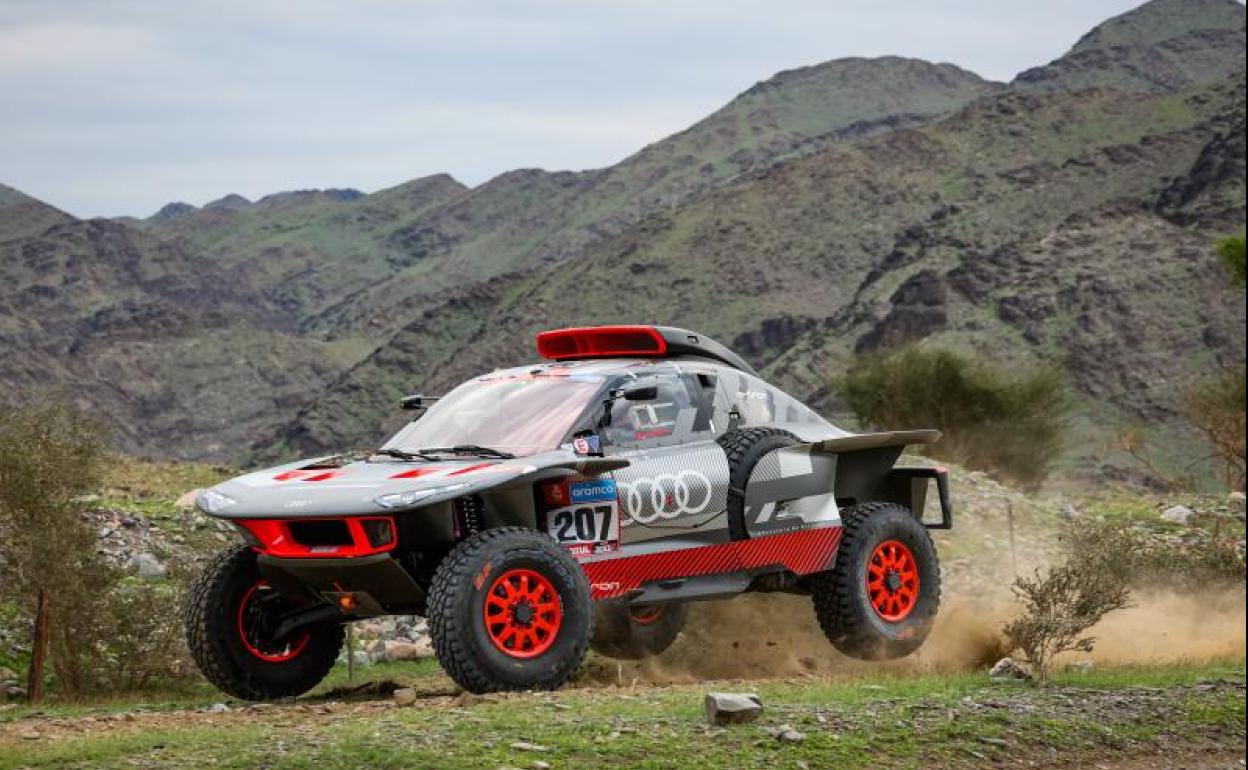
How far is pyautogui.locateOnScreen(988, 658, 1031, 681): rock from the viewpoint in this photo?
37.9 ft

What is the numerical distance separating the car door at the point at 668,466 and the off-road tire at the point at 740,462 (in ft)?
0.21

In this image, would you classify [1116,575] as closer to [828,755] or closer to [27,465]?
[828,755]

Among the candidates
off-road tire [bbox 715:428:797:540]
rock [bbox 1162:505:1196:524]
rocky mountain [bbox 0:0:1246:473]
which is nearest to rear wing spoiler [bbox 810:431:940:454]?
off-road tire [bbox 715:428:797:540]

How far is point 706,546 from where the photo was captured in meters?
11.3

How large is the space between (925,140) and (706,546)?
129 m

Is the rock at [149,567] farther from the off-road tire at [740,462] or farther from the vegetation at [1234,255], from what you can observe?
the vegetation at [1234,255]

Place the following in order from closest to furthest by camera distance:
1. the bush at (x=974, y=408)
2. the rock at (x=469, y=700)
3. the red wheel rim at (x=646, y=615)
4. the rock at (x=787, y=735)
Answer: the rock at (x=787, y=735)
the rock at (x=469, y=700)
the red wheel rim at (x=646, y=615)
the bush at (x=974, y=408)

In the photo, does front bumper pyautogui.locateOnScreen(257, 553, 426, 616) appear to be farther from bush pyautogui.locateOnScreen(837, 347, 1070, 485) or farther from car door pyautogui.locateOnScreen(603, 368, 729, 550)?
bush pyautogui.locateOnScreen(837, 347, 1070, 485)

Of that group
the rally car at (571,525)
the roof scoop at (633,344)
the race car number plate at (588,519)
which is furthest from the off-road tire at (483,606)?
the roof scoop at (633,344)

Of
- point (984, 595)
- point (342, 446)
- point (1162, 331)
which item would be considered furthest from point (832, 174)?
point (984, 595)

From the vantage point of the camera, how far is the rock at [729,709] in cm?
896

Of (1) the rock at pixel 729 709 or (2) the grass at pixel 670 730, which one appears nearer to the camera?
(2) the grass at pixel 670 730

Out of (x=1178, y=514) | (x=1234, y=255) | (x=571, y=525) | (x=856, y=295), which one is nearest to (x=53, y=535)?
(x=571, y=525)

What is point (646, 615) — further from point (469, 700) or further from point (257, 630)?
point (469, 700)
